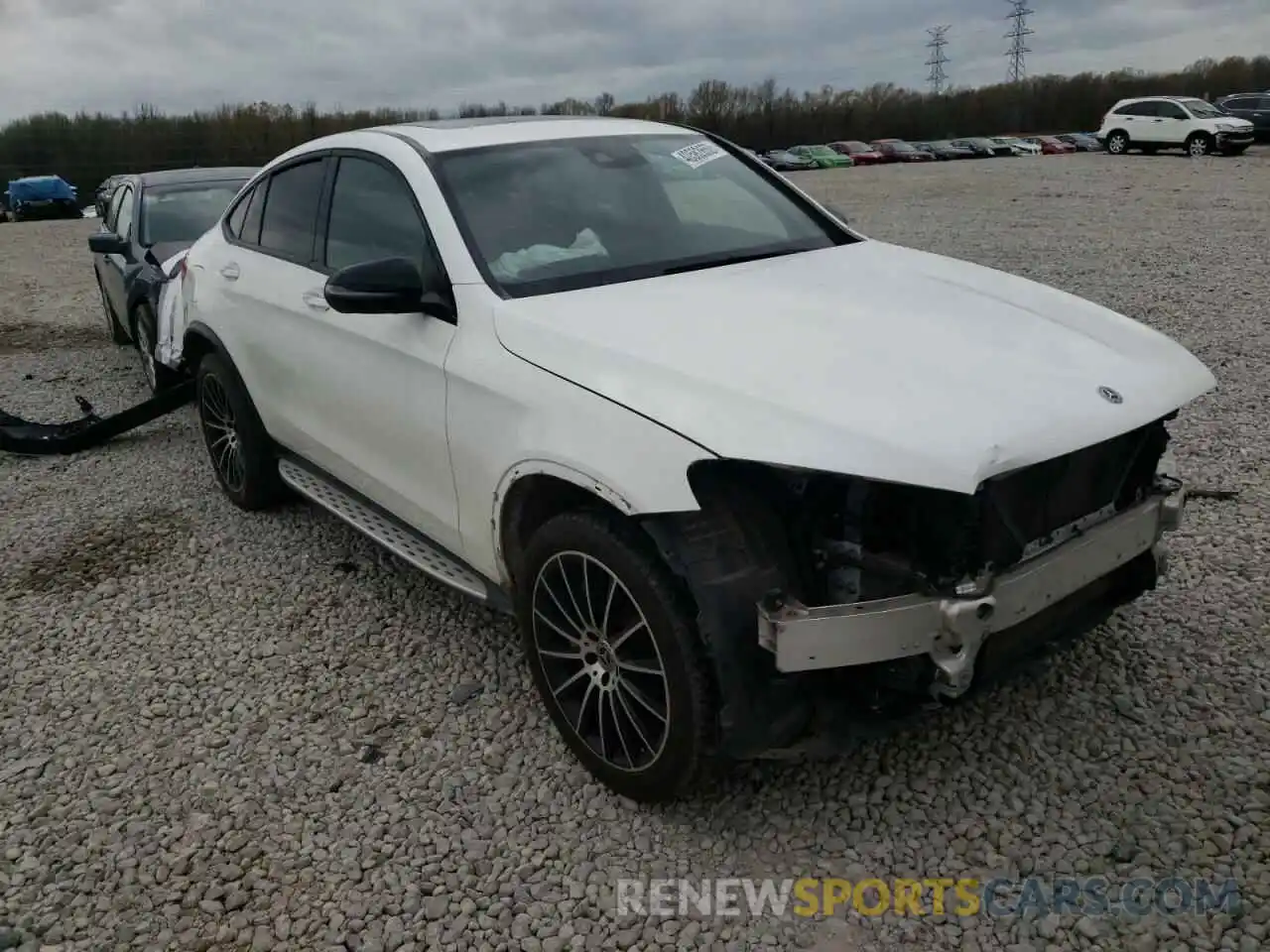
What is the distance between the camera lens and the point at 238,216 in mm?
4875

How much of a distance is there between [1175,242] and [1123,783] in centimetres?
1135

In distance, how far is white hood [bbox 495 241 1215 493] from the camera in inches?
86.7

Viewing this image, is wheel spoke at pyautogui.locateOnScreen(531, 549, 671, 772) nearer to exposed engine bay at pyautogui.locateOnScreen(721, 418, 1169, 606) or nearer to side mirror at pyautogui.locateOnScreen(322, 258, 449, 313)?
exposed engine bay at pyautogui.locateOnScreen(721, 418, 1169, 606)

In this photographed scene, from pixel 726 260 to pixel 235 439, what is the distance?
2874 millimetres

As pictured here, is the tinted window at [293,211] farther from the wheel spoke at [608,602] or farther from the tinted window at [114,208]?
the tinted window at [114,208]

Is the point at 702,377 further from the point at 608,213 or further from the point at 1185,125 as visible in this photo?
the point at 1185,125

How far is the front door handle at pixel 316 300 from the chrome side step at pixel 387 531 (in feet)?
2.48

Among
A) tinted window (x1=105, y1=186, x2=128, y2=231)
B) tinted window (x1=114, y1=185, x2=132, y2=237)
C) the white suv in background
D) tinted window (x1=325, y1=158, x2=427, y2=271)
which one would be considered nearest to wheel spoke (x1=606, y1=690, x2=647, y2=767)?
tinted window (x1=325, y1=158, x2=427, y2=271)

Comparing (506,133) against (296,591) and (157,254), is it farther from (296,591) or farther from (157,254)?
(157,254)

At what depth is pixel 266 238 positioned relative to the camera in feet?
14.7

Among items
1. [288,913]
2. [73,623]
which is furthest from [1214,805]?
[73,623]

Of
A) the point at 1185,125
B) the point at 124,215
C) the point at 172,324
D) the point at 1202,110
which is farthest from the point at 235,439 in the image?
the point at 1202,110

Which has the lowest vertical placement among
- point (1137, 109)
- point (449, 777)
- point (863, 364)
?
point (449, 777)

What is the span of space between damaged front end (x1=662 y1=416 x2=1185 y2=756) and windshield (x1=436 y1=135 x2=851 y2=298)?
3.57 ft
